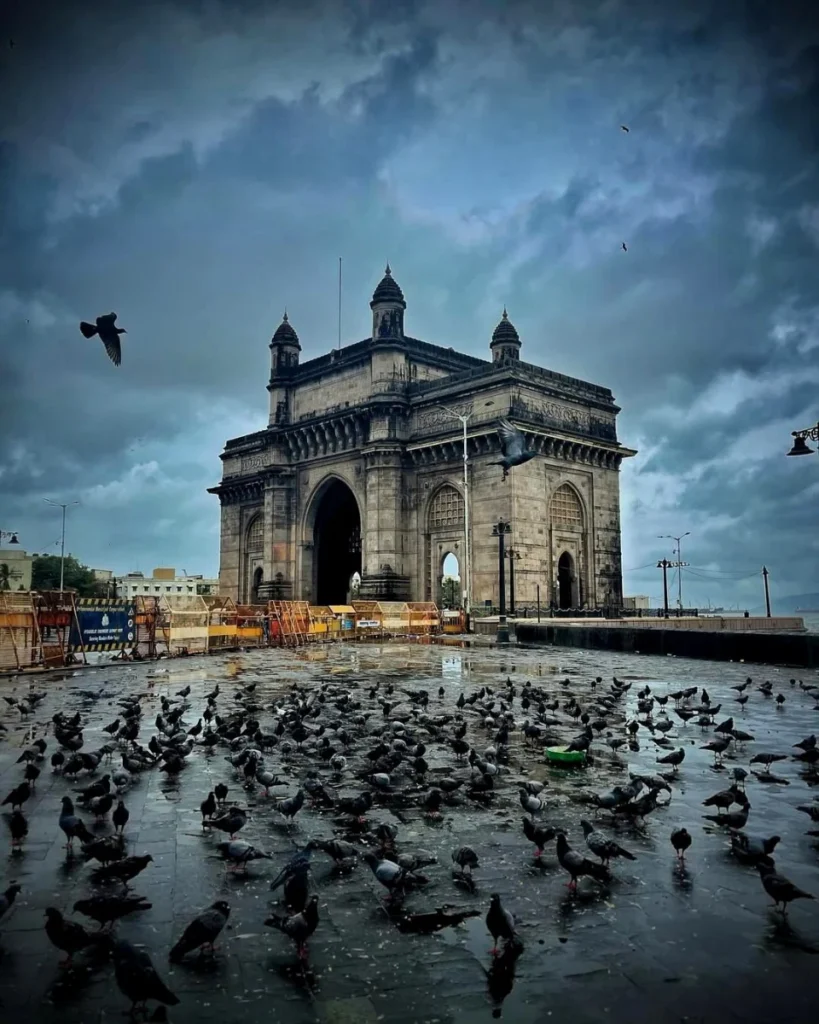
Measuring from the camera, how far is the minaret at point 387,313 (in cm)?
4878

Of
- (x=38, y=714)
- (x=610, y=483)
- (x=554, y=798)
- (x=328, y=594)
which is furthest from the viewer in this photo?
(x=328, y=594)

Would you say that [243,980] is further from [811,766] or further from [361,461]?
[361,461]

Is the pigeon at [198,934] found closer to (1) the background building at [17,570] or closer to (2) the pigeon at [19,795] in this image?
(2) the pigeon at [19,795]

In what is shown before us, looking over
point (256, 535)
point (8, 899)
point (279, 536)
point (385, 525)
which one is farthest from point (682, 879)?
point (256, 535)

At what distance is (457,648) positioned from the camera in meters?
29.0

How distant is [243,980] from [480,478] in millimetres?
39089

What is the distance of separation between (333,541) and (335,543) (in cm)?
38

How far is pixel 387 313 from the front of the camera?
48.8 meters

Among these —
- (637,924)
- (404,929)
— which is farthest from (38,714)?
(637,924)

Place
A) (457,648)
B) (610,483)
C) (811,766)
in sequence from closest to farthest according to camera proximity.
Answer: (811,766) → (457,648) → (610,483)

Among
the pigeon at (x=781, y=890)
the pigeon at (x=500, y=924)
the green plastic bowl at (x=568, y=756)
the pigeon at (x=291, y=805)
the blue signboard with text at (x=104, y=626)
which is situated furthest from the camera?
the blue signboard with text at (x=104, y=626)

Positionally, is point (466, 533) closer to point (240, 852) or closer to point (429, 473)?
point (429, 473)

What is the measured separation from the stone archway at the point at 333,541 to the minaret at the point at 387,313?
10.7 meters

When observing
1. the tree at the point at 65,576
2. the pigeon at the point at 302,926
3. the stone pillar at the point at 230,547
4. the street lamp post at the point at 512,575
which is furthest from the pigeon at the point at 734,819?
the tree at the point at 65,576
